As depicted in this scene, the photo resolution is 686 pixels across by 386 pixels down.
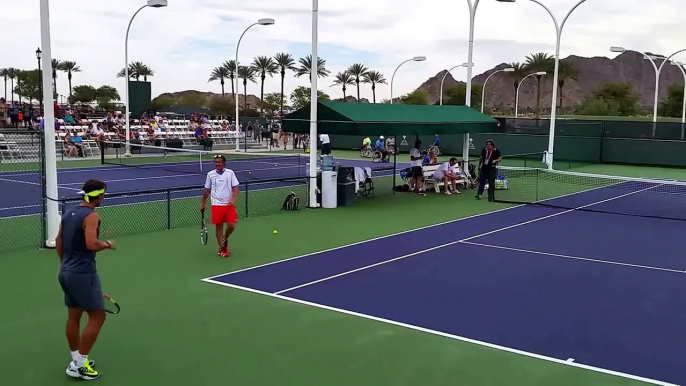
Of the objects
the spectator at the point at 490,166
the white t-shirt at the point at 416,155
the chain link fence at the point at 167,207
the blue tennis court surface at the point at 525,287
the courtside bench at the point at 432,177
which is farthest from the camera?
the courtside bench at the point at 432,177

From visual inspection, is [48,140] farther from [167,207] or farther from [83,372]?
[83,372]

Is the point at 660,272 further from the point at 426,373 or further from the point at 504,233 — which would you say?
the point at 426,373

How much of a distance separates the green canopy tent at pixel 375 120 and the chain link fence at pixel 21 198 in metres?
7.05

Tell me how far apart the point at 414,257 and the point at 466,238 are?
7.95ft

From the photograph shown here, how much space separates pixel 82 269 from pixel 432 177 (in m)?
17.4

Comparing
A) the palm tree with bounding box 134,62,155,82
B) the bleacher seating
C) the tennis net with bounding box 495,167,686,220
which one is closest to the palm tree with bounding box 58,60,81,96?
the palm tree with bounding box 134,62,155,82

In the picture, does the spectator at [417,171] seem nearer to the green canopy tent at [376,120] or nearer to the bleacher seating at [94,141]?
the green canopy tent at [376,120]

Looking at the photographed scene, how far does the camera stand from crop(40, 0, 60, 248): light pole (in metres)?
12.0

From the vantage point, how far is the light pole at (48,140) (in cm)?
1198

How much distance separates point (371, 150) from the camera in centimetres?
3894

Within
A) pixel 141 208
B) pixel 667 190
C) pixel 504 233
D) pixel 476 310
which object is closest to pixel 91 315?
pixel 476 310

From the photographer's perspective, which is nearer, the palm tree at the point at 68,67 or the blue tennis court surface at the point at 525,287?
the blue tennis court surface at the point at 525,287

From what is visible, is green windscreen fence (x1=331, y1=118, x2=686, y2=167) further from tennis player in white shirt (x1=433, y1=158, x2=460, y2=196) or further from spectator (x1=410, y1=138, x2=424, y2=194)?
spectator (x1=410, y1=138, x2=424, y2=194)

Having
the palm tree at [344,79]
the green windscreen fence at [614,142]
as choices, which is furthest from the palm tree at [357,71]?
the green windscreen fence at [614,142]
